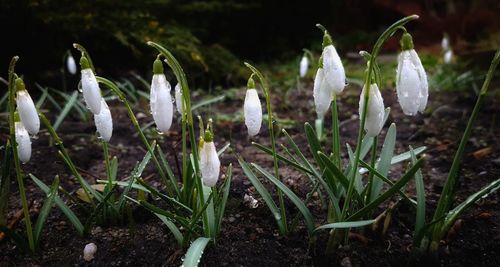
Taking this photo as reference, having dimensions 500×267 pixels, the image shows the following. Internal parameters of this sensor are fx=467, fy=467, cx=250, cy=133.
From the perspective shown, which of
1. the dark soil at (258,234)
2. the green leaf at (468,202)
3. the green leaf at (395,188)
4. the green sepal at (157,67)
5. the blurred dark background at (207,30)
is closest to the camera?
the green leaf at (395,188)

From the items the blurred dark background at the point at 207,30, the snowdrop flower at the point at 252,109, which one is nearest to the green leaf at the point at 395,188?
the snowdrop flower at the point at 252,109

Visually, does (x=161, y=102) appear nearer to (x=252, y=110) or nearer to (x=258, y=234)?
(x=252, y=110)

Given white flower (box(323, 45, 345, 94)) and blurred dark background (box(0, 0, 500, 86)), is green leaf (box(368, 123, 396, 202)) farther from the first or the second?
blurred dark background (box(0, 0, 500, 86))

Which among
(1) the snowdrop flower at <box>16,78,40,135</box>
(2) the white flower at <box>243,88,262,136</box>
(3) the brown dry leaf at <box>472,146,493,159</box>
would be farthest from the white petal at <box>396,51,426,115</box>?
(3) the brown dry leaf at <box>472,146,493,159</box>

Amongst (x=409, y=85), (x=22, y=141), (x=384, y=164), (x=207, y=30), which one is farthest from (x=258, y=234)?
(x=207, y=30)

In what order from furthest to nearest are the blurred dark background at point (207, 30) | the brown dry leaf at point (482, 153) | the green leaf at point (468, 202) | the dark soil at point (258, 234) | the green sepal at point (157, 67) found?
the blurred dark background at point (207, 30) < the brown dry leaf at point (482, 153) < the dark soil at point (258, 234) < the green sepal at point (157, 67) < the green leaf at point (468, 202)

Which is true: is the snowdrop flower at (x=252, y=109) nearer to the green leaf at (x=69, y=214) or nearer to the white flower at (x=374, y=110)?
the white flower at (x=374, y=110)

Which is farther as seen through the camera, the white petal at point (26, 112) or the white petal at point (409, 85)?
the white petal at point (26, 112)

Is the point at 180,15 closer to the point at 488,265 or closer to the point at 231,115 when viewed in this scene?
the point at 231,115
